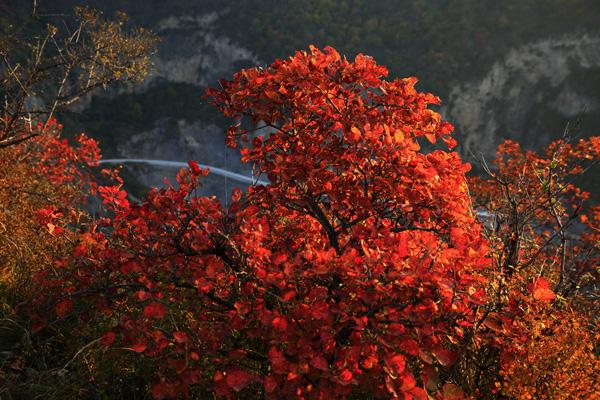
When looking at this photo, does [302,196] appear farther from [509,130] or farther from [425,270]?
[509,130]

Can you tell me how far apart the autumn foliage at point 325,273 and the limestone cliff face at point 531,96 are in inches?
1208

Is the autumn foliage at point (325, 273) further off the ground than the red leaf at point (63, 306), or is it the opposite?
the autumn foliage at point (325, 273)

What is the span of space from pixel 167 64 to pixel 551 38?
36.3m

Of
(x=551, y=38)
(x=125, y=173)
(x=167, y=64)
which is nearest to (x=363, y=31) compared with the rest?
(x=551, y=38)

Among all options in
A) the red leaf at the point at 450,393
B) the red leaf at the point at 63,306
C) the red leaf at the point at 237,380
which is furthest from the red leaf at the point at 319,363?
the red leaf at the point at 63,306

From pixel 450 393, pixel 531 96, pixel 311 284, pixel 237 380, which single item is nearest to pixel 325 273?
pixel 311 284

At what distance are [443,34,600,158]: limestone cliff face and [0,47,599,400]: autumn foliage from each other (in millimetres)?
30691

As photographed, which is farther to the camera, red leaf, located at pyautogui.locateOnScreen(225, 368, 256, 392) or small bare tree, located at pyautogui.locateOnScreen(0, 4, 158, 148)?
small bare tree, located at pyautogui.locateOnScreen(0, 4, 158, 148)

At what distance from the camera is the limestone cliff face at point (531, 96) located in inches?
1286

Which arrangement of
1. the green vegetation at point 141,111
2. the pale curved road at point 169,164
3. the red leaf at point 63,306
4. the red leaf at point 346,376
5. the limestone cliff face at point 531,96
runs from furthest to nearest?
the green vegetation at point 141,111 → the pale curved road at point 169,164 → the limestone cliff face at point 531,96 → the red leaf at point 63,306 → the red leaf at point 346,376

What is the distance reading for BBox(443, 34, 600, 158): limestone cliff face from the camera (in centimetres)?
3266

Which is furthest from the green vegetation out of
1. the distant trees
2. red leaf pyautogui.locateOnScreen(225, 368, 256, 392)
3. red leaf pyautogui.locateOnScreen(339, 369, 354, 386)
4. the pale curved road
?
red leaf pyautogui.locateOnScreen(339, 369, 354, 386)

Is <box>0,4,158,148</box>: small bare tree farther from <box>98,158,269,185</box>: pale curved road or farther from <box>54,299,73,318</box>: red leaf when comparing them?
<box>98,158,269,185</box>: pale curved road

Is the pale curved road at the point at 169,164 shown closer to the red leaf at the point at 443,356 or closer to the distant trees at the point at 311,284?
the distant trees at the point at 311,284
